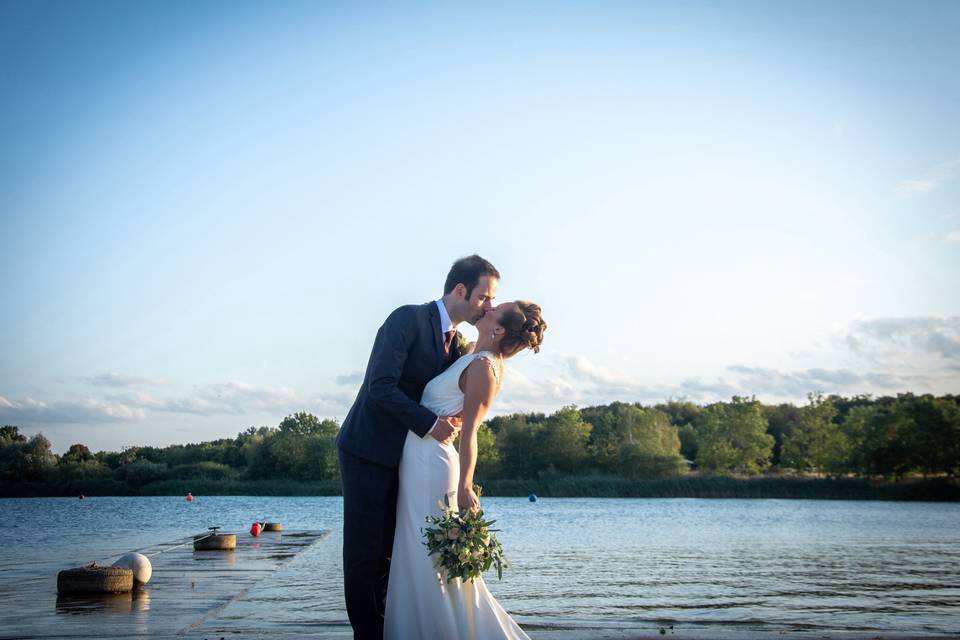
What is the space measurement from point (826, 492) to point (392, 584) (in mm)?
72992

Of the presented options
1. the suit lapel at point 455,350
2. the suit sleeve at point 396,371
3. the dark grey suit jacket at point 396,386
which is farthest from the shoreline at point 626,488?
the suit sleeve at point 396,371

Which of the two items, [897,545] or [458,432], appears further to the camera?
[897,545]

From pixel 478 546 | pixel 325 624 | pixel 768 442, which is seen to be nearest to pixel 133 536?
pixel 325 624

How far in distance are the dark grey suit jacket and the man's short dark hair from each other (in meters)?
0.25

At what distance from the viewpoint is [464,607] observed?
514cm

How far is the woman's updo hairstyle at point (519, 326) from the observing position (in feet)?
17.4

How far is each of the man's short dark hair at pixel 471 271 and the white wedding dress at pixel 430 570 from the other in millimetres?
494

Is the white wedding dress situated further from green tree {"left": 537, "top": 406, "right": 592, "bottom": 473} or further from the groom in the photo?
green tree {"left": 537, "top": 406, "right": 592, "bottom": 473}

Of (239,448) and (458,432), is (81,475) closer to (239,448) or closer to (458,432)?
(239,448)

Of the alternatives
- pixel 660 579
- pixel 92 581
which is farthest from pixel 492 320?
pixel 660 579

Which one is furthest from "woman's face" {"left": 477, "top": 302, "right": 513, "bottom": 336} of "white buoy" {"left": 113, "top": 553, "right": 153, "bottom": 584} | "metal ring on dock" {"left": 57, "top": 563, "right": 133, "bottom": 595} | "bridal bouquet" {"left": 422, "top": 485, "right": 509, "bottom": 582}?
"white buoy" {"left": 113, "top": 553, "right": 153, "bottom": 584}

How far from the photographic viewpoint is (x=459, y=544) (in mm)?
4957

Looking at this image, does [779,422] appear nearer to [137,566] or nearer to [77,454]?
[77,454]

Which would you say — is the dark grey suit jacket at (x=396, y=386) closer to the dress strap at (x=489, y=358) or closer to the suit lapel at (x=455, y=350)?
the suit lapel at (x=455, y=350)
